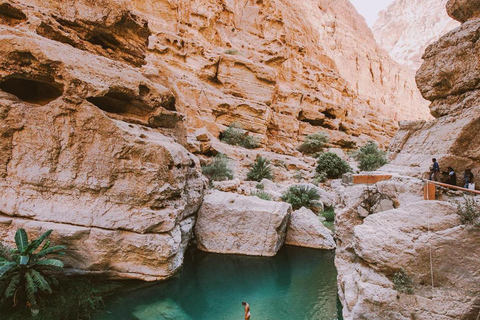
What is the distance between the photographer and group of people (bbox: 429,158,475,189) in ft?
15.7

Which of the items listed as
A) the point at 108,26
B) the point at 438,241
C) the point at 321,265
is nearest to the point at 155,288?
the point at 321,265

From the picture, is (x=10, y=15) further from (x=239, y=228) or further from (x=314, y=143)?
(x=314, y=143)

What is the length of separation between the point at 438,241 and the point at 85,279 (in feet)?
22.5

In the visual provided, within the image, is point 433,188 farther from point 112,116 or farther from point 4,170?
point 4,170

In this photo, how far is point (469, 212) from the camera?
361 centimetres

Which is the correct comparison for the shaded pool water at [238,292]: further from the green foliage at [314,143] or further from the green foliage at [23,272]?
the green foliage at [314,143]

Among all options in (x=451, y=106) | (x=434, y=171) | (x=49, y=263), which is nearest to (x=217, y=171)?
(x=49, y=263)

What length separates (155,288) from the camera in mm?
5824

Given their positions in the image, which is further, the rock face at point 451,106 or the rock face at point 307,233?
the rock face at point 307,233

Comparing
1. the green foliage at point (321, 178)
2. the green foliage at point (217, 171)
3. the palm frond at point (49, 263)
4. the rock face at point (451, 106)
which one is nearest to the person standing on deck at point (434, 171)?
the rock face at point (451, 106)

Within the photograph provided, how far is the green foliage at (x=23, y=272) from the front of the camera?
13.4ft

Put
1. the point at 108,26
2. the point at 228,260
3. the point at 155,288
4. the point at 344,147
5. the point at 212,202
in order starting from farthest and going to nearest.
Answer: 1. the point at 344,147
2. the point at 212,202
3. the point at 228,260
4. the point at 108,26
5. the point at 155,288

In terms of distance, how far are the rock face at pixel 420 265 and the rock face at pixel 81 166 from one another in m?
4.28

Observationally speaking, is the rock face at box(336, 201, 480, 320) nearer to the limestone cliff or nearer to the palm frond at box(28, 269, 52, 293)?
the limestone cliff
